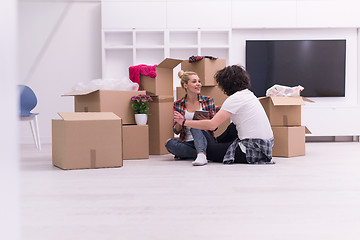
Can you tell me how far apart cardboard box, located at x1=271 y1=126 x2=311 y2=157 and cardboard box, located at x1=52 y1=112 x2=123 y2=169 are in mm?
1353

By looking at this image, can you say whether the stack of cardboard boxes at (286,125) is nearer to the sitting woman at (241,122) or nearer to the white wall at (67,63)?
the sitting woman at (241,122)

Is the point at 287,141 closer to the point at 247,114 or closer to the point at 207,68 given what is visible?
the point at 247,114

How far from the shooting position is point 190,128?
3.01 metres

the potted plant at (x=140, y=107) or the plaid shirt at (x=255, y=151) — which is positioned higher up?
the potted plant at (x=140, y=107)

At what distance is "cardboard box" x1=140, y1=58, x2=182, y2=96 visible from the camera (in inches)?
141

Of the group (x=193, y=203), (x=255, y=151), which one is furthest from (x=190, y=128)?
(x=193, y=203)

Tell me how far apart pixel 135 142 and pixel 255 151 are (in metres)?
1.00

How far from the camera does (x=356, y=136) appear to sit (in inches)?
198

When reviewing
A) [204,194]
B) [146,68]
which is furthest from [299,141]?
[204,194]

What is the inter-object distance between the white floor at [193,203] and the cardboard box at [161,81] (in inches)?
44.7

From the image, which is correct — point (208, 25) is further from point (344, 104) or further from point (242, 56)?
point (344, 104)

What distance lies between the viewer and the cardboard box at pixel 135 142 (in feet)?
10.4

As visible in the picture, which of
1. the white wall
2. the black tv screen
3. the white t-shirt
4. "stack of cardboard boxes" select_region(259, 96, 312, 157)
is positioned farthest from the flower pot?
the black tv screen

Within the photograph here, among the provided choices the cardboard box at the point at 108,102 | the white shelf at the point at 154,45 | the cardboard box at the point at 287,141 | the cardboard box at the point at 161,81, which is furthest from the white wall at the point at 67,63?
the cardboard box at the point at 287,141
